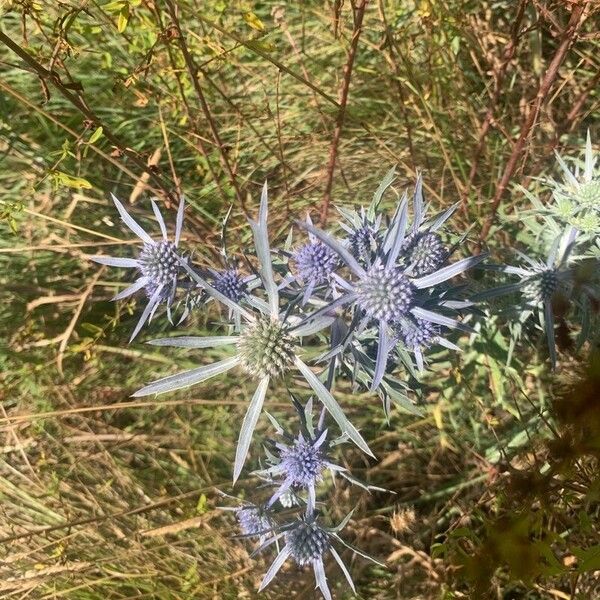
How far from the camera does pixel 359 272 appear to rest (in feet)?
3.98

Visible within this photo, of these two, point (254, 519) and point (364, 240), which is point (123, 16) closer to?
point (364, 240)

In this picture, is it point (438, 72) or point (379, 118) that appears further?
point (379, 118)

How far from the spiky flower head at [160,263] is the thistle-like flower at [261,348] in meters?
0.20

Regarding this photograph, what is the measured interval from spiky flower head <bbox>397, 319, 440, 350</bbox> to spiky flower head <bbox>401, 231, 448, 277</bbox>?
0.12 m

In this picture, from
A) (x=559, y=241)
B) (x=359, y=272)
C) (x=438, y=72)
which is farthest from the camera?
(x=438, y=72)

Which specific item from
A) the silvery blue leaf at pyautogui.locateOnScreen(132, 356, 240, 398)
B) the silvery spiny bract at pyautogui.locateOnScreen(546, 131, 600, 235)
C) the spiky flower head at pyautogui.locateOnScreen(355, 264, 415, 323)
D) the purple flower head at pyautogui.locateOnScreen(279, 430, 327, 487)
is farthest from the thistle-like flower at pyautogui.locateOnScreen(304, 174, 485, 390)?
the silvery spiny bract at pyautogui.locateOnScreen(546, 131, 600, 235)

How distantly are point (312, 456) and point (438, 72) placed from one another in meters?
1.60

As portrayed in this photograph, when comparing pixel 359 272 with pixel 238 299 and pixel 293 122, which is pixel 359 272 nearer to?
pixel 238 299

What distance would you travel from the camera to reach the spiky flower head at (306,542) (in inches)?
59.9

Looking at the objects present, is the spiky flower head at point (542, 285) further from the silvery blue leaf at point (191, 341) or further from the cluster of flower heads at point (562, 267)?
the silvery blue leaf at point (191, 341)

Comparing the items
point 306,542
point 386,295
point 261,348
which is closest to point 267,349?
point 261,348

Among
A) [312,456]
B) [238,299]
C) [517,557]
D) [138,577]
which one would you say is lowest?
[138,577]

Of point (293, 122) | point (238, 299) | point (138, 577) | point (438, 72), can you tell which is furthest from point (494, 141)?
point (138, 577)

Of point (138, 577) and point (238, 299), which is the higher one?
point (238, 299)
